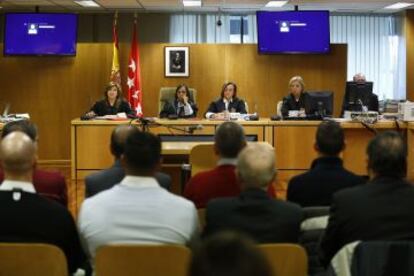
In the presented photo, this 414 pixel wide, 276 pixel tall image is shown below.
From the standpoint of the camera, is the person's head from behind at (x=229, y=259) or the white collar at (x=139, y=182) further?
the white collar at (x=139, y=182)

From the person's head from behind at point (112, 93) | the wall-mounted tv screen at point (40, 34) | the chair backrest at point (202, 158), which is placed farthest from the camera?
the wall-mounted tv screen at point (40, 34)

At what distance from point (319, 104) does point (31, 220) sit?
593cm

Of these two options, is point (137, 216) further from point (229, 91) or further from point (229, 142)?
point (229, 91)

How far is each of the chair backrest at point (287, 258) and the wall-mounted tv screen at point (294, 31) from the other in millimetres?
8273

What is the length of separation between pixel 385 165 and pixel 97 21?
34.6 feet

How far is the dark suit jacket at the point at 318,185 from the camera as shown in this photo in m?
3.24

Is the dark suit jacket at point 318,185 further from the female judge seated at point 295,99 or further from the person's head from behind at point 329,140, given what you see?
the female judge seated at point 295,99

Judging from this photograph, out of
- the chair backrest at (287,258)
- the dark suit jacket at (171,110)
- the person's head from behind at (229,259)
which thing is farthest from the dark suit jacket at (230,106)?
Answer: the person's head from behind at (229,259)

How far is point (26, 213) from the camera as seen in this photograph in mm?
2531

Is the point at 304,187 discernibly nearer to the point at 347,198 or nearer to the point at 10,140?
the point at 347,198

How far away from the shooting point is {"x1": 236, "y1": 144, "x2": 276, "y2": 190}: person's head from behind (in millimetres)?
2596

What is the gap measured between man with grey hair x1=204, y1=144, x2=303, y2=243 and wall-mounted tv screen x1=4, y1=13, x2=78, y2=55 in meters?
8.10

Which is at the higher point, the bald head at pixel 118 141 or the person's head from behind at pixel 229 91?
the person's head from behind at pixel 229 91

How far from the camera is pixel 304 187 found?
325 cm
